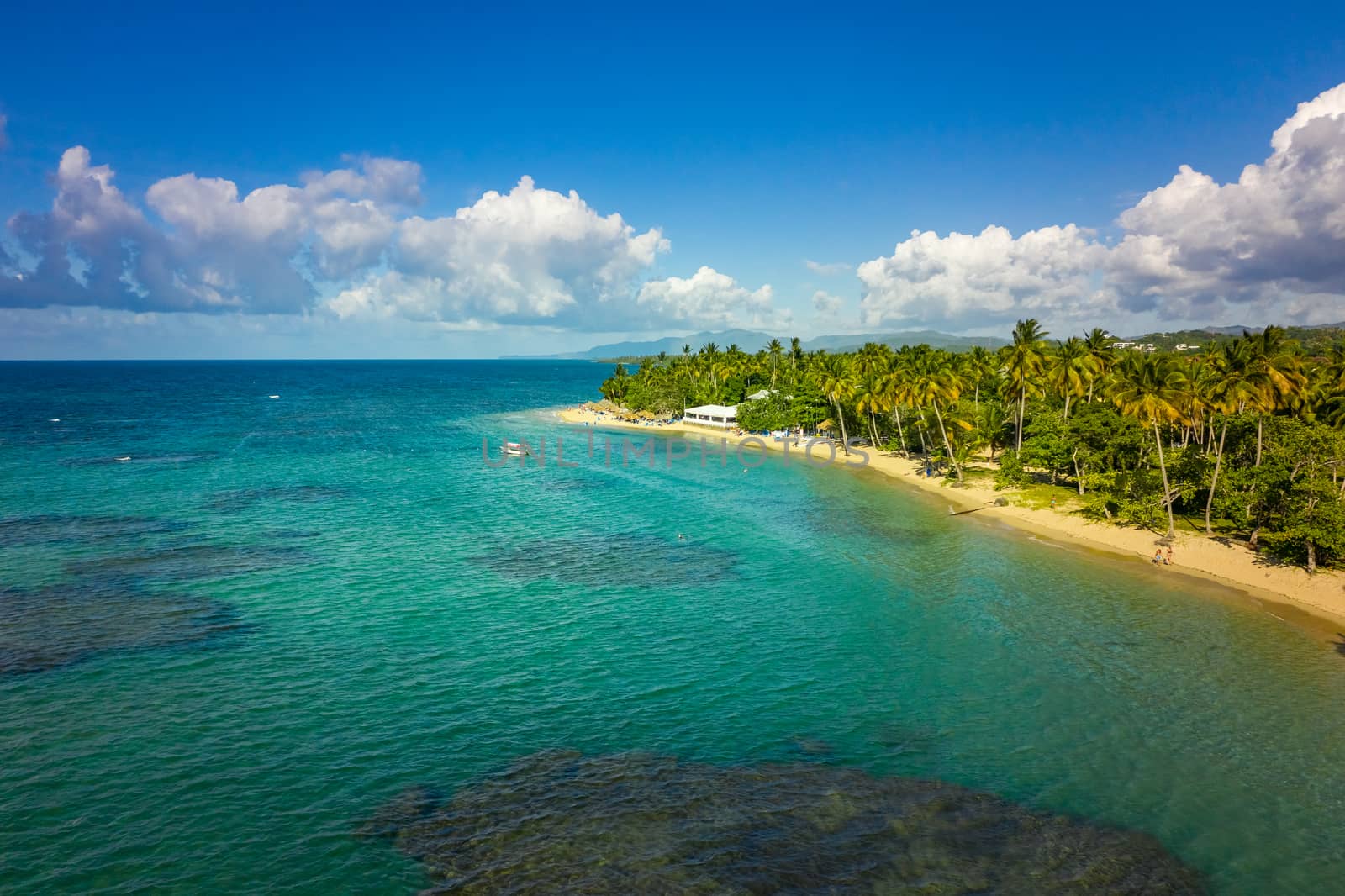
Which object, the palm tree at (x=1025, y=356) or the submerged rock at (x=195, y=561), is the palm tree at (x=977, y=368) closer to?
the palm tree at (x=1025, y=356)

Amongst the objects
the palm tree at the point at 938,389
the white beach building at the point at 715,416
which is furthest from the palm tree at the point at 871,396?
the white beach building at the point at 715,416

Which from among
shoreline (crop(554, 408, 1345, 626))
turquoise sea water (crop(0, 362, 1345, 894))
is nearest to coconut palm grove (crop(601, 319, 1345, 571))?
shoreline (crop(554, 408, 1345, 626))

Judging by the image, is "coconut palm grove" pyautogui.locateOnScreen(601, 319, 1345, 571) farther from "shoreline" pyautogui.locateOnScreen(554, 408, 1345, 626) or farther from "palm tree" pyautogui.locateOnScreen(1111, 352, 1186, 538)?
"shoreline" pyautogui.locateOnScreen(554, 408, 1345, 626)

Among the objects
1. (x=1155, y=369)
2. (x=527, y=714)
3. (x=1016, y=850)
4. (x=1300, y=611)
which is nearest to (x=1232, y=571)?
(x=1300, y=611)

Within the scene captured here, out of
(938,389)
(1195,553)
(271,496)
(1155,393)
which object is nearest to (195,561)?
(271,496)

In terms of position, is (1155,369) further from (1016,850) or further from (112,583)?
(112,583)
